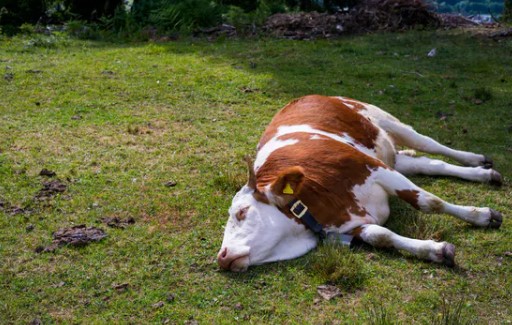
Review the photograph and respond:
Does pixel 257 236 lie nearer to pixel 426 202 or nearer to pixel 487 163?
pixel 426 202

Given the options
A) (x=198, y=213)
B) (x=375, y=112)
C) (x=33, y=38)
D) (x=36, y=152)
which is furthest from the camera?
(x=33, y=38)

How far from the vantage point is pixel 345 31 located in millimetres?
14328

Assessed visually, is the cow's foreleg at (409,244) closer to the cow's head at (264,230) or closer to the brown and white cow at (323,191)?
the brown and white cow at (323,191)

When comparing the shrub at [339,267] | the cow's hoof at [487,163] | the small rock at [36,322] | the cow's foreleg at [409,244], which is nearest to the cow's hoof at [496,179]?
the cow's hoof at [487,163]

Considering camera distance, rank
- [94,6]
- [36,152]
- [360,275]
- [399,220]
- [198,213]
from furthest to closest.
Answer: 1. [94,6]
2. [36,152]
3. [198,213]
4. [399,220]
5. [360,275]

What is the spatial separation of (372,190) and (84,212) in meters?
2.64

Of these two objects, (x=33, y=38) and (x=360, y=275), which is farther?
(x=33, y=38)

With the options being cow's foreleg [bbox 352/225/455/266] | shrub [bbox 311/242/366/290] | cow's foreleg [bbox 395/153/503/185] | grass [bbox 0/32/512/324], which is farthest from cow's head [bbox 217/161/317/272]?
cow's foreleg [bbox 395/153/503/185]

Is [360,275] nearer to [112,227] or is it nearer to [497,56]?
[112,227]

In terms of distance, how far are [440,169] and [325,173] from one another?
1.81 meters

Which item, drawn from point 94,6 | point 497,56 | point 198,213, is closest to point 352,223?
point 198,213

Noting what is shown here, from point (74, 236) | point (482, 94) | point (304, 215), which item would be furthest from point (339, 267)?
point (482, 94)

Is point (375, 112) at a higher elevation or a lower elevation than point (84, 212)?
higher

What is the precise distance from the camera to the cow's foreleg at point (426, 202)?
5.39 m
